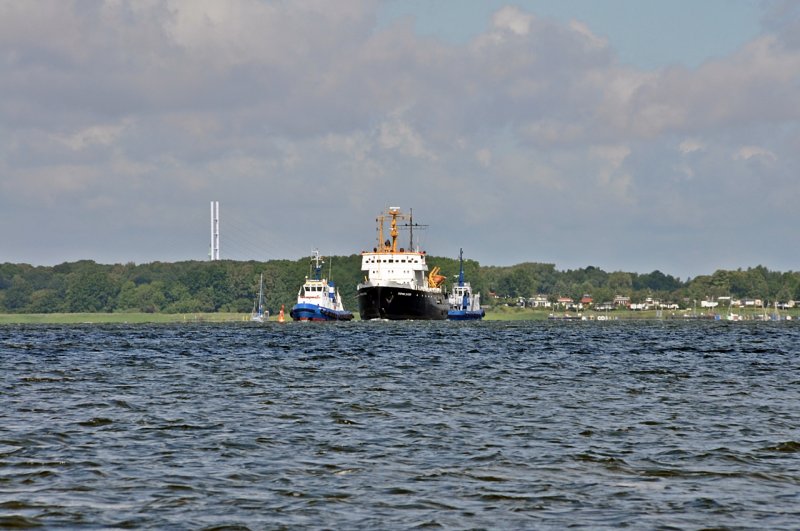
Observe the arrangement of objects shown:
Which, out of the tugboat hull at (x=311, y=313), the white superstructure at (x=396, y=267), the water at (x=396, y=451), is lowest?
the water at (x=396, y=451)

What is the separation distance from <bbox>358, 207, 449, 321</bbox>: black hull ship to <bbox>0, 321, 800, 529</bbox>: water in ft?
408

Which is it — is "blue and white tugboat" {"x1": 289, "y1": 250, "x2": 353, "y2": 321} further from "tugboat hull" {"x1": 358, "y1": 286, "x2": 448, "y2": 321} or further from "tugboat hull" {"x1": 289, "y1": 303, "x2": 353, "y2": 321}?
"tugboat hull" {"x1": 358, "y1": 286, "x2": 448, "y2": 321}

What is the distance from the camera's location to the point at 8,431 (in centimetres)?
2583

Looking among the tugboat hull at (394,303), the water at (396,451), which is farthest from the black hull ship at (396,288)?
the water at (396,451)

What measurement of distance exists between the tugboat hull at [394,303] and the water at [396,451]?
124 metres

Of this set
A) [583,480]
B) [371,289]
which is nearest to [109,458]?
[583,480]

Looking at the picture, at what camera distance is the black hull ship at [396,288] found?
170 meters

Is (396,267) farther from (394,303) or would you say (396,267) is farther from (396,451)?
(396,451)

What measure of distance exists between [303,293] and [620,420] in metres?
159

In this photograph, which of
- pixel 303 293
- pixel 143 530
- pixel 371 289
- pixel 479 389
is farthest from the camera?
pixel 303 293

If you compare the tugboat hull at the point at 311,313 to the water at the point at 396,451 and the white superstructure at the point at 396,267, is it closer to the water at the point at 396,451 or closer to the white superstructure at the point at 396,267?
the white superstructure at the point at 396,267

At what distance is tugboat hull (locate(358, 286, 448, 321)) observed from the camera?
169875mm

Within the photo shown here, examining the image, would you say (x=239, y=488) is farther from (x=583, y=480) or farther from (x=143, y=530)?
(x=583, y=480)

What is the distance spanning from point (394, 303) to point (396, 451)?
5814 inches
